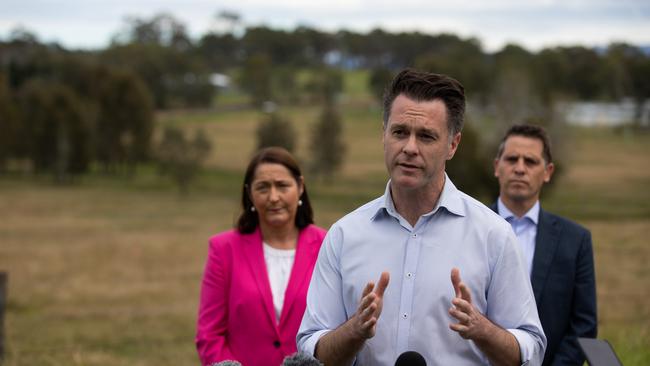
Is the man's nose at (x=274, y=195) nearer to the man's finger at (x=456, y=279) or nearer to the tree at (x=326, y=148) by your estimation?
the man's finger at (x=456, y=279)

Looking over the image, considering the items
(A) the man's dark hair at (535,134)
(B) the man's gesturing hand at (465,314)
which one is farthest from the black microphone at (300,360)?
(A) the man's dark hair at (535,134)

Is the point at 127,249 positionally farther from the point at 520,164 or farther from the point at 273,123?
the point at 273,123

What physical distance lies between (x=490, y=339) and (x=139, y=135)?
8400 centimetres

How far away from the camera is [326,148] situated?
73.1m

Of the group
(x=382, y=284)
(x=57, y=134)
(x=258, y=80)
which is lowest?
(x=57, y=134)

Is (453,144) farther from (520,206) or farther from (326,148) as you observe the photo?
(326,148)

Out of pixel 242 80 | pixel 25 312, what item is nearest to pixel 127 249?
pixel 25 312

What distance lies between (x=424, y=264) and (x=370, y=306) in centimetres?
33

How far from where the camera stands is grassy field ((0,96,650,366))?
15445mm

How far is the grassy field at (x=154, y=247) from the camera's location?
1545 centimetres

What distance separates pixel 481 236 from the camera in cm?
309

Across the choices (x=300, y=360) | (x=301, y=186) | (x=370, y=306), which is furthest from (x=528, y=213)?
(x=300, y=360)

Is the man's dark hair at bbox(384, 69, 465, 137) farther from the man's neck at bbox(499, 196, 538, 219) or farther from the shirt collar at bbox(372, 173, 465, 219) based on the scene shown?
the man's neck at bbox(499, 196, 538, 219)

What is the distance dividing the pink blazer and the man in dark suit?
1.39 meters
